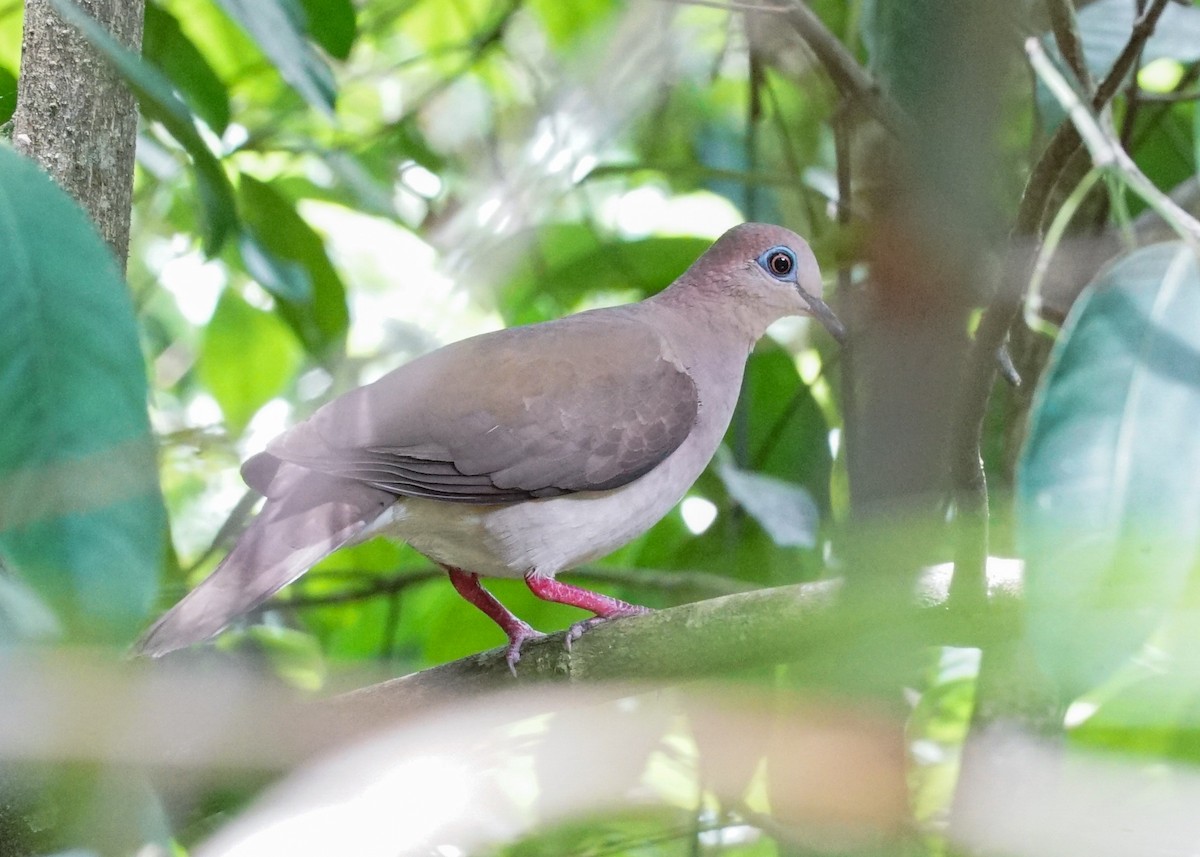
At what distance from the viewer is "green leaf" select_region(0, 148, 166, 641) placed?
0.48m

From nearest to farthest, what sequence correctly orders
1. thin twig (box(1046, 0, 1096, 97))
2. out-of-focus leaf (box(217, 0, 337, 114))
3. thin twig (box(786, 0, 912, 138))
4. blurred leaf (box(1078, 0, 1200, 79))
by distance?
out-of-focus leaf (box(217, 0, 337, 114))
thin twig (box(1046, 0, 1096, 97))
thin twig (box(786, 0, 912, 138))
blurred leaf (box(1078, 0, 1200, 79))

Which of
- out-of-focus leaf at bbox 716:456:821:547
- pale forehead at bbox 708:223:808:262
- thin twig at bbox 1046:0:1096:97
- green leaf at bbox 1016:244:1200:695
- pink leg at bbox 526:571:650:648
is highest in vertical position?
thin twig at bbox 1046:0:1096:97

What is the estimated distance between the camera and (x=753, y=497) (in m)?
1.58

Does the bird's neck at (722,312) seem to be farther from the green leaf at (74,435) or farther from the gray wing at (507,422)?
the green leaf at (74,435)

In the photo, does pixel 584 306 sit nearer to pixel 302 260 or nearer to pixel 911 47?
pixel 302 260

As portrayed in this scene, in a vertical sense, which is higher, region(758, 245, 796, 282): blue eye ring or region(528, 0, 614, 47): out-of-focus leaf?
region(528, 0, 614, 47): out-of-focus leaf

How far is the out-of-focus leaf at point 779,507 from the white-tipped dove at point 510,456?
0.07m

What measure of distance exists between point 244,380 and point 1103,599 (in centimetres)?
178

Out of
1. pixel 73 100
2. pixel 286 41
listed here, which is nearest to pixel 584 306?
pixel 73 100

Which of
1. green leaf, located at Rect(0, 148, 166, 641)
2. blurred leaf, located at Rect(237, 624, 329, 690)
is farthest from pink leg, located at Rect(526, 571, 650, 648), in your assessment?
green leaf, located at Rect(0, 148, 166, 641)

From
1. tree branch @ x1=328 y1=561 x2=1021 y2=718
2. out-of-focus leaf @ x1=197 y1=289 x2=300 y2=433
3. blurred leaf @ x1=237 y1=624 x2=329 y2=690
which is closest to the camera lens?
tree branch @ x1=328 y1=561 x2=1021 y2=718

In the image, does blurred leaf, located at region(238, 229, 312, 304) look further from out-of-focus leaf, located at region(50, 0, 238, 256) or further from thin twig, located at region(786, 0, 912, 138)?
thin twig, located at region(786, 0, 912, 138)

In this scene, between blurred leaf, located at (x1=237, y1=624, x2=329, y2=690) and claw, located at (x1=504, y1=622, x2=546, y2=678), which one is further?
blurred leaf, located at (x1=237, y1=624, x2=329, y2=690)

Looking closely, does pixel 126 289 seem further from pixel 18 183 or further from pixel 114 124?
pixel 114 124
